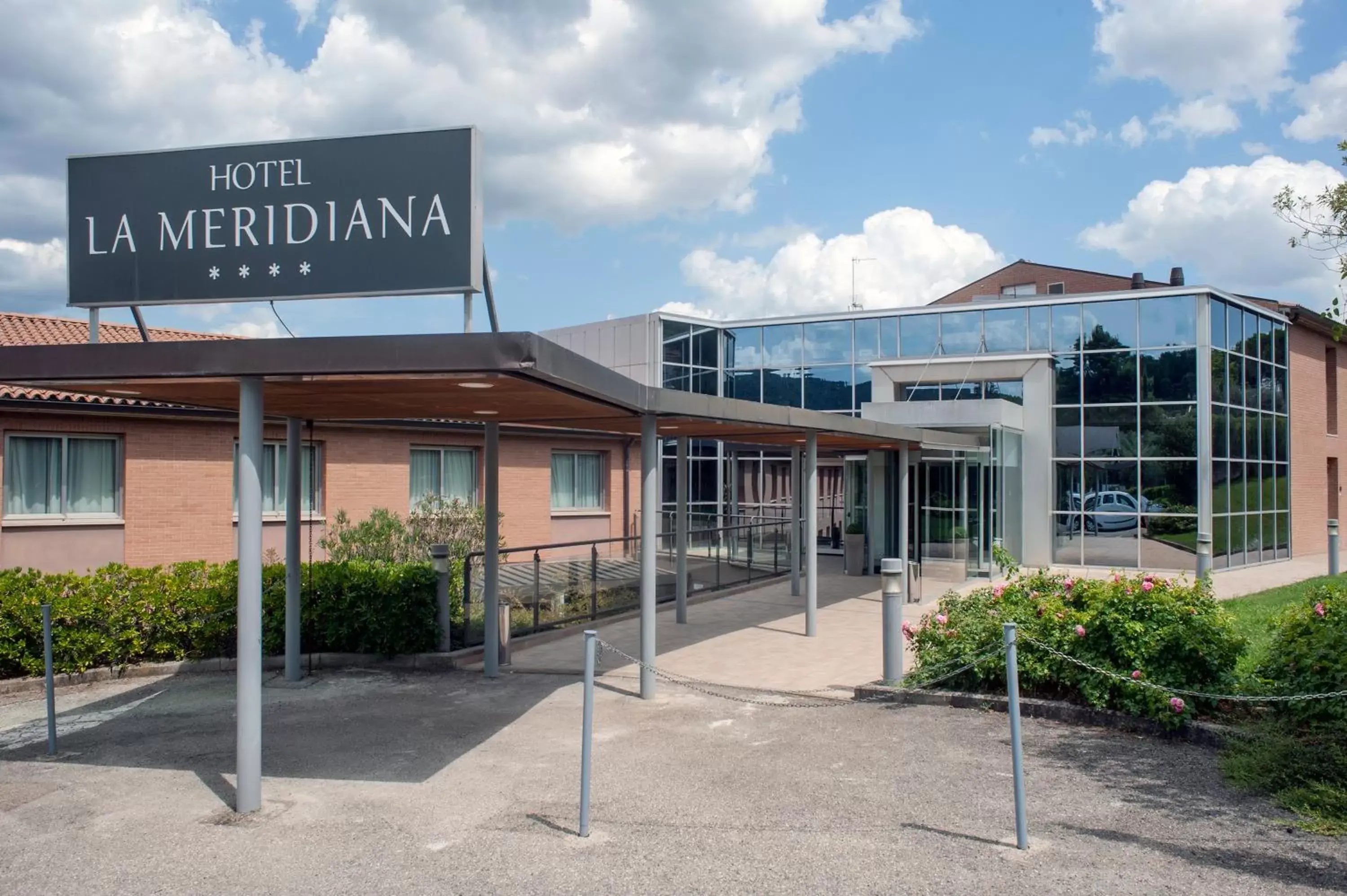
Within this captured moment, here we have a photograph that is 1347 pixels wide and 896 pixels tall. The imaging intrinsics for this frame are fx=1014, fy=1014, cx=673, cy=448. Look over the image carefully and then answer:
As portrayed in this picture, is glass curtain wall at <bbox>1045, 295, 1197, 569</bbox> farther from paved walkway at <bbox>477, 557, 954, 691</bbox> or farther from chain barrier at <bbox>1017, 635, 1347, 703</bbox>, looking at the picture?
chain barrier at <bbox>1017, 635, 1347, 703</bbox>

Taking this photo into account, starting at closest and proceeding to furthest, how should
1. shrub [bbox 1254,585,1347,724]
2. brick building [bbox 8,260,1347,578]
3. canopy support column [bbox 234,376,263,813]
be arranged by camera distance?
canopy support column [bbox 234,376,263,813] < shrub [bbox 1254,585,1347,724] < brick building [bbox 8,260,1347,578]

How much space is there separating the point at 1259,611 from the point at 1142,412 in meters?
10.0

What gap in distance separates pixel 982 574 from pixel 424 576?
13.6 metres

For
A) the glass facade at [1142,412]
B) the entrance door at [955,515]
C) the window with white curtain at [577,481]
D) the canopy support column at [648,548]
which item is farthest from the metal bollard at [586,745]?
the window with white curtain at [577,481]

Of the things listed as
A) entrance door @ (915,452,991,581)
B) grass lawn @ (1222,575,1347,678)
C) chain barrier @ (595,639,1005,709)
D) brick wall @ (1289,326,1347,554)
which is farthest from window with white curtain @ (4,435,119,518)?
brick wall @ (1289,326,1347,554)

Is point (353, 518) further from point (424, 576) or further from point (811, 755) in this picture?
point (811, 755)

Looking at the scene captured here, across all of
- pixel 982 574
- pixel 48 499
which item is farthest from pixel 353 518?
pixel 982 574

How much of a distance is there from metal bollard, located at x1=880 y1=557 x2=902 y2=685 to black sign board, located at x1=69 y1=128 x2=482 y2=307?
4.74m

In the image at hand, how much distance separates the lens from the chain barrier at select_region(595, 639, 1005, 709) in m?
8.86

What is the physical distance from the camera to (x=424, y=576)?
437 inches

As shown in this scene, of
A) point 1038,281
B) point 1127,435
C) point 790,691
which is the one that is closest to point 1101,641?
point 790,691

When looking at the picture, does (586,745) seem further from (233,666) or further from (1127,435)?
(1127,435)

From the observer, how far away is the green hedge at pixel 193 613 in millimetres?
9914

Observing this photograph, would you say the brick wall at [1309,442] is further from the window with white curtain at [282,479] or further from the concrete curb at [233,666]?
the window with white curtain at [282,479]
